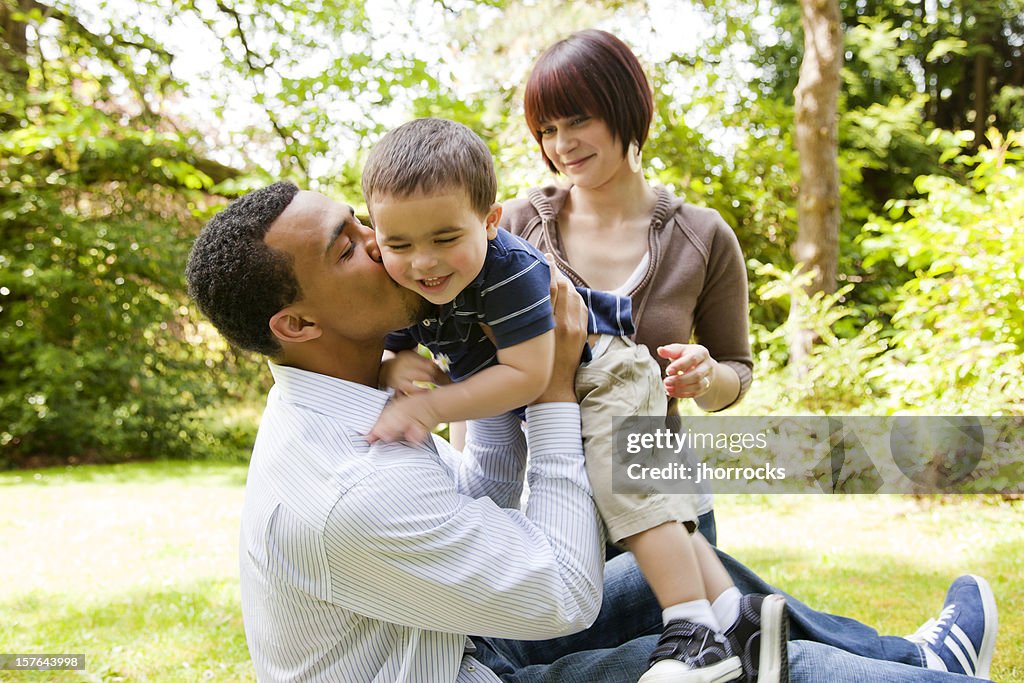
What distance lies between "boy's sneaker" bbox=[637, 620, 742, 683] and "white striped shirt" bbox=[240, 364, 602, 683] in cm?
17

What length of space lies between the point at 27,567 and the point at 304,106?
6.37 metres

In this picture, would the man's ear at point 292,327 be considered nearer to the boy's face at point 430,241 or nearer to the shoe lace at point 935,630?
the boy's face at point 430,241

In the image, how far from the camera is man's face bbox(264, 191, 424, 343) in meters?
1.69

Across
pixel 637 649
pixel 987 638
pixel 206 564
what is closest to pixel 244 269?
pixel 637 649

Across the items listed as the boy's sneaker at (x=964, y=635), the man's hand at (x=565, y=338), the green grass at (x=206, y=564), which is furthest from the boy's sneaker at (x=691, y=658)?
the green grass at (x=206, y=564)

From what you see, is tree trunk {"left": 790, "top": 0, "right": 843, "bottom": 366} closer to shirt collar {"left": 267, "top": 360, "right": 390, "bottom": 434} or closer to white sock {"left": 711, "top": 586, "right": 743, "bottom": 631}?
white sock {"left": 711, "top": 586, "right": 743, "bottom": 631}

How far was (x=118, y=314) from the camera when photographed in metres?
9.60

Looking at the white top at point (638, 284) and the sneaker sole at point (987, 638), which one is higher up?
the white top at point (638, 284)

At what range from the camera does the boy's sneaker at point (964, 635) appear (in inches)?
85.5

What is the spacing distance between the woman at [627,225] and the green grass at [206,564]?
5.43 ft

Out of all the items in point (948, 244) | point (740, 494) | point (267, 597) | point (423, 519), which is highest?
point (423, 519)

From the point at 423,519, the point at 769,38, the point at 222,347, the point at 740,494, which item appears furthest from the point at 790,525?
the point at 769,38

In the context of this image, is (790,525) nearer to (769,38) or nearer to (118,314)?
(118,314)

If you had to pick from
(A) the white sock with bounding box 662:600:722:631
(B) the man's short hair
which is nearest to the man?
(B) the man's short hair
